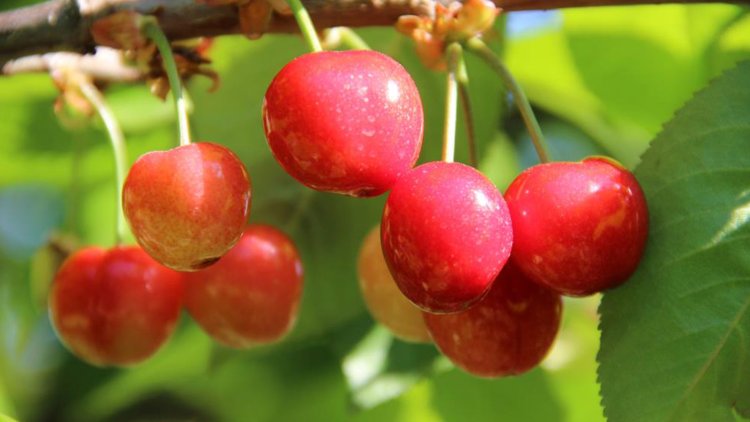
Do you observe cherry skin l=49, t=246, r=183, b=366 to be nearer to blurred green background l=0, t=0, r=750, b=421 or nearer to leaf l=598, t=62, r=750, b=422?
blurred green background l=0, t=0, r=750, b=421

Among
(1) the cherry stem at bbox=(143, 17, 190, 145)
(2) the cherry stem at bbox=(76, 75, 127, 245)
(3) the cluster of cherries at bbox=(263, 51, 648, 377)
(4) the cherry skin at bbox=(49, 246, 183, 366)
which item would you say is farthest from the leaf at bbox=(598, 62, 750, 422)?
(2) the cherry stem at bbox=(76, 75, 127, 245)

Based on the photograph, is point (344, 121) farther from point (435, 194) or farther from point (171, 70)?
point (171, 70)

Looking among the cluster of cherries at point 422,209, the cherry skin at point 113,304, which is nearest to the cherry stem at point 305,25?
the cluster of cherries at point 422,209

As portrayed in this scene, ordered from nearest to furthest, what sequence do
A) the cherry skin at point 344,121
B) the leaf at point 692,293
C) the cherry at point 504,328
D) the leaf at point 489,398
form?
the cherry skin at point 344,121 → the leaf at point 692,293 → the cherry at point 504,328 → the leaf at point 489,398

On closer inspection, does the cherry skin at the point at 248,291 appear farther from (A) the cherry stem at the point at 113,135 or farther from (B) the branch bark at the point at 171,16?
(B) the branch bark at the point at 171,16

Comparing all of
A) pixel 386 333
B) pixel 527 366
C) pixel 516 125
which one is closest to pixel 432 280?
pixel 527 366

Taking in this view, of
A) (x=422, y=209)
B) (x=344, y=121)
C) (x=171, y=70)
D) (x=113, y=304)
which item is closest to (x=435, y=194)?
(x=422, y=209)
